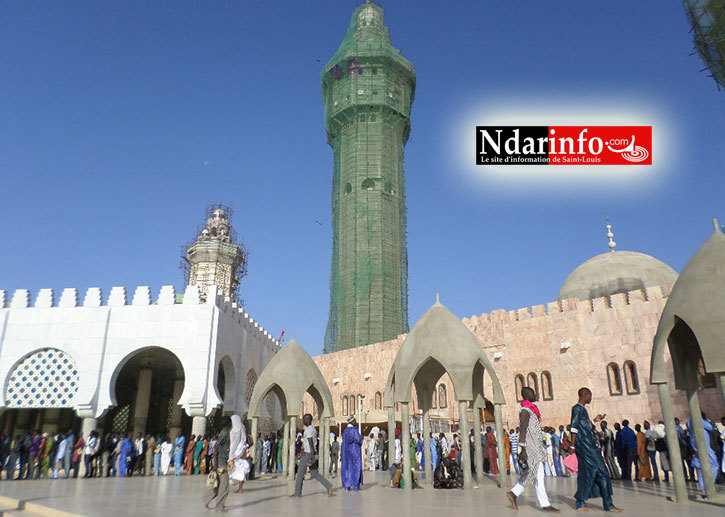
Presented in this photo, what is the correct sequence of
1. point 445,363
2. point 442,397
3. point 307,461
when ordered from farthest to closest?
1. point 442,397
2. point 445,363
3. point 307,461

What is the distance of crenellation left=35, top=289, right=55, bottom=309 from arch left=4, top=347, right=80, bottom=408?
1603 millimetres

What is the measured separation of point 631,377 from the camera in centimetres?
1856

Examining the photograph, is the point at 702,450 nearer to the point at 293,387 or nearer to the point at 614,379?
the point at 293,387

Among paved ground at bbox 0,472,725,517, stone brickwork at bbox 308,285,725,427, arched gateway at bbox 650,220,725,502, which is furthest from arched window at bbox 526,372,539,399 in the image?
arched gateway at bbox 650,220,725,502

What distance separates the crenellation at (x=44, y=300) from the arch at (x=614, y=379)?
19.8 meters

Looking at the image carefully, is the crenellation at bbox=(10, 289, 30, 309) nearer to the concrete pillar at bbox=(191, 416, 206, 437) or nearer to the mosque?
the mosque

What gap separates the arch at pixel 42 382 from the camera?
16594 millimetres

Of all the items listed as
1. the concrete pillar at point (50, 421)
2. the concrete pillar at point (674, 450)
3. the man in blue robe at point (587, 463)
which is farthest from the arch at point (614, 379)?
the concrete pillar at point (50, 421)

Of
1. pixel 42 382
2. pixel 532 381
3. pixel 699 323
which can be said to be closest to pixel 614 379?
pixel 532 381

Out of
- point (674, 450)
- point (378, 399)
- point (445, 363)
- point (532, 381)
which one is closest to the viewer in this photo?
point (674, 450)

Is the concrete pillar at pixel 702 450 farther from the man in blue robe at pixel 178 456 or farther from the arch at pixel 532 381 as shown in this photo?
the man in blue robe at pixel 178 456

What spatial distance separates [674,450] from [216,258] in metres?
39.9

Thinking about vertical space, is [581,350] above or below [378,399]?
above

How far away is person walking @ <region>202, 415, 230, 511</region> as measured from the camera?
7.11m
